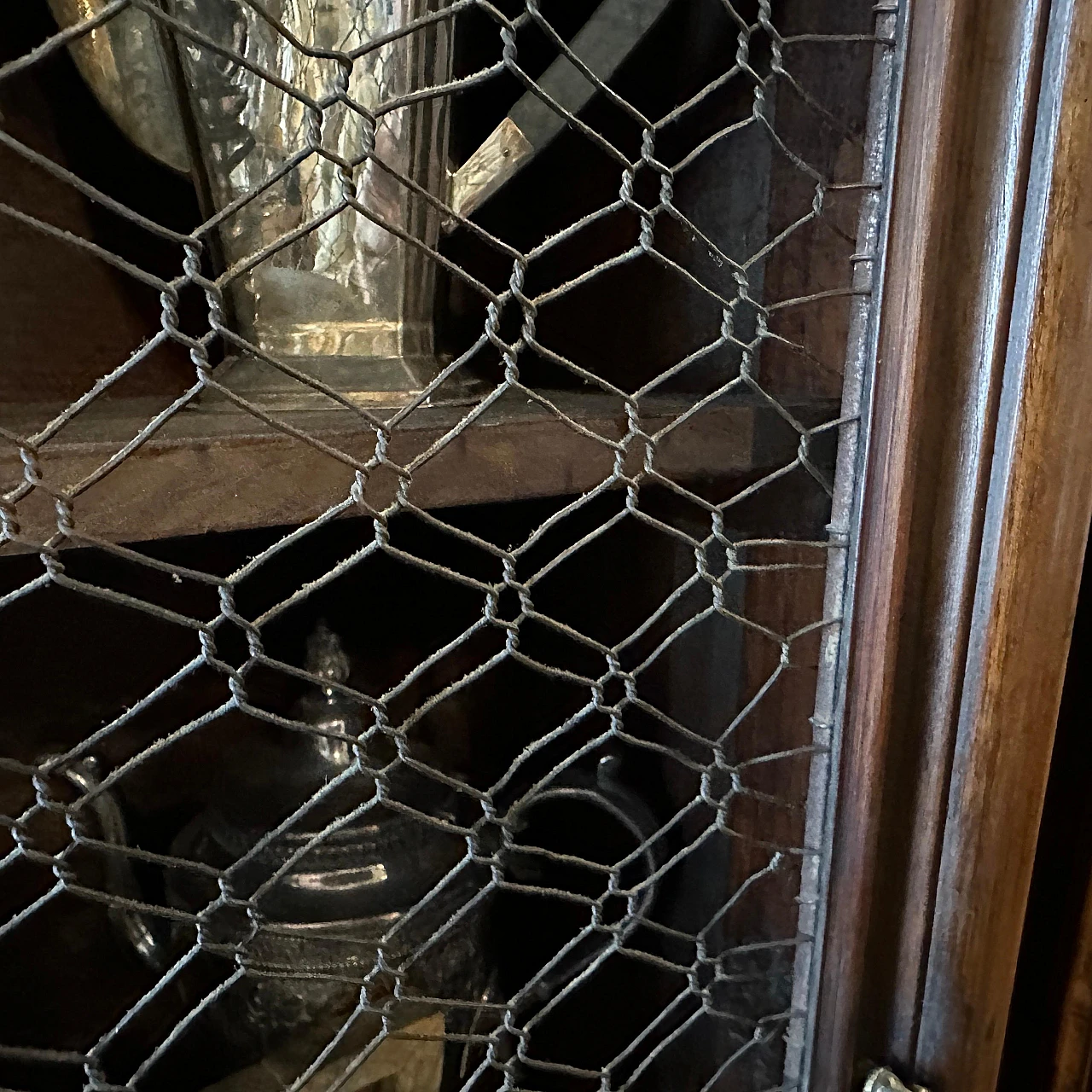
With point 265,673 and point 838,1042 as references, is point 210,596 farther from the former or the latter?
point 838,1042

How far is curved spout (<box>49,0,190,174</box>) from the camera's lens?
0.40 metres

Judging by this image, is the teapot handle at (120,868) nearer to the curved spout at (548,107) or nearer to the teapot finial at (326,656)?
the teapot finial at (326,656)

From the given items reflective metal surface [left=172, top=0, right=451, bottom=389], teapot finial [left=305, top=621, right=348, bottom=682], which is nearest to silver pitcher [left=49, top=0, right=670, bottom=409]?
reflective metal surface [left=172, top=0, right=451, bottom=389]

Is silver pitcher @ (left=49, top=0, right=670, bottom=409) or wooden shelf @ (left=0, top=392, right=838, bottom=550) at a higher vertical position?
silver pitcher @ (left=49, top=0, right=670, bottom=409)

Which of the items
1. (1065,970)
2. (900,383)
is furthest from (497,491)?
(1065,970)

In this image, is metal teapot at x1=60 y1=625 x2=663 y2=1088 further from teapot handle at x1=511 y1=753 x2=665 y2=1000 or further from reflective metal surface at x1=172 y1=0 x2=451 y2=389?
reflective metal surface at x1=172 y1=0 x2=451 y2=389

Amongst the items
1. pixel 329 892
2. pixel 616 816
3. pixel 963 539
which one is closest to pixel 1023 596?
pixel 963 539

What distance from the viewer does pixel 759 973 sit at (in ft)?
1.77

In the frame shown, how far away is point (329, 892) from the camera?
458 mm

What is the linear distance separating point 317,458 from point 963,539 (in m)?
0.31

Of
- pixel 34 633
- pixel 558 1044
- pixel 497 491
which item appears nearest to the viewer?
pixel 497 491

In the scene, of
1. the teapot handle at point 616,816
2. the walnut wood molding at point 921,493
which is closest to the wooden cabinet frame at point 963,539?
the walnut wood molding at point 921,493

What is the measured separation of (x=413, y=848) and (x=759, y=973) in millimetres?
242

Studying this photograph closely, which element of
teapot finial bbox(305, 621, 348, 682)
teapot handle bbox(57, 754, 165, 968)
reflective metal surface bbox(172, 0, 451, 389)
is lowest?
teapot handle bbox(57, 754, 165, 968)
